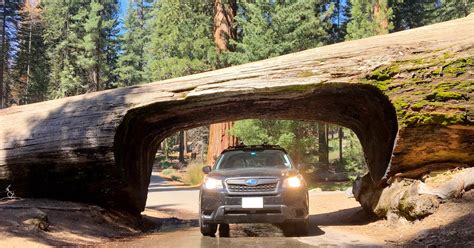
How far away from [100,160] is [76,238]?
202 cm

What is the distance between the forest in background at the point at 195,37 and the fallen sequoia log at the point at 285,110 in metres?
10.8

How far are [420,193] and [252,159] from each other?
10.8ft

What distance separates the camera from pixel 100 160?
9602 mm

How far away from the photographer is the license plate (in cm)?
755

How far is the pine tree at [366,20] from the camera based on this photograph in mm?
25000

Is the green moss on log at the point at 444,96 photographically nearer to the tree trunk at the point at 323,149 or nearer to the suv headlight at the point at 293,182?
the suv headlight at the point at 293,182

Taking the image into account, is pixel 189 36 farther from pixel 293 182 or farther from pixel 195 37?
pixel 293 182

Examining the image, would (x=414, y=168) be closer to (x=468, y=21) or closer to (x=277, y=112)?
(x=468, y=21)

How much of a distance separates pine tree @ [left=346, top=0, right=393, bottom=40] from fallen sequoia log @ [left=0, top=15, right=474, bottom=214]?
15.0 meters

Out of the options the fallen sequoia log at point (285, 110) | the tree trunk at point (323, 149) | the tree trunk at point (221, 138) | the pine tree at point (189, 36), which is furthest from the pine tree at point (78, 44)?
the fallen sequoia log at point (285, 110)

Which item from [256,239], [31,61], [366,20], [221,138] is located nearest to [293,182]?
[256,239]

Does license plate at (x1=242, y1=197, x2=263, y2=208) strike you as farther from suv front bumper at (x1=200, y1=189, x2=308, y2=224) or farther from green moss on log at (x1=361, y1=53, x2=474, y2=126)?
green moss on log at (x1=361, y1=53, x2=474, y2=126)

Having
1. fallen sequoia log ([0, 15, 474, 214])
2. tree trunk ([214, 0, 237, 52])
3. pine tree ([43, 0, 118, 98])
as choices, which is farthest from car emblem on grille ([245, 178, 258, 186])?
pine tree ([43, 0, 118, 98])

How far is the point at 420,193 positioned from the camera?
8.13m
